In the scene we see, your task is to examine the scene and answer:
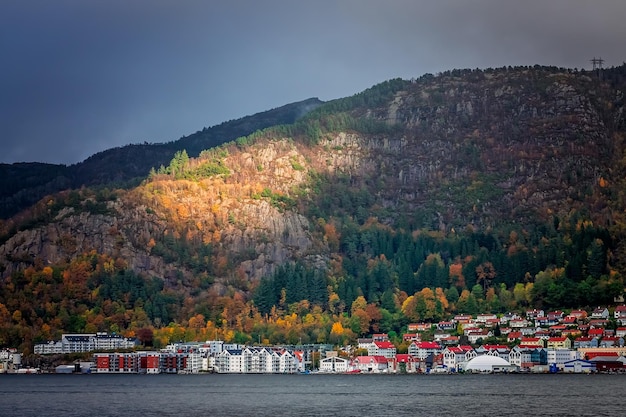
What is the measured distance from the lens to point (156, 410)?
367 ft

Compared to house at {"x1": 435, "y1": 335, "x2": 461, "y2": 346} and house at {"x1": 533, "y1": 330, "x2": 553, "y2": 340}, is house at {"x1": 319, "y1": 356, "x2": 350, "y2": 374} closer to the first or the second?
house at {"x1": 435, "y1": 335, "x2": 461, "y2": 346}

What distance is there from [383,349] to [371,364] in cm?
540

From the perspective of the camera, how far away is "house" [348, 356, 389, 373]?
625ft

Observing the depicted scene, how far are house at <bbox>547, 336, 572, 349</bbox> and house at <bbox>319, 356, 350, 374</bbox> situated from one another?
3261 centimetres

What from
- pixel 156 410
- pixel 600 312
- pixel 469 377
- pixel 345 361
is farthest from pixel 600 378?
pixel 156 410

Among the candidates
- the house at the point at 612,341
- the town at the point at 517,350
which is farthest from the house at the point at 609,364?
the house at the point at 612,341

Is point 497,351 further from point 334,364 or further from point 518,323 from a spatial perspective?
point 334,364

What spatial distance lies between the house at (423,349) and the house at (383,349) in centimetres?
312

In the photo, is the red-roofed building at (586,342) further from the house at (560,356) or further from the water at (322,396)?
the water at (322,396)

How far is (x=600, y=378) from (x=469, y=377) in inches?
771

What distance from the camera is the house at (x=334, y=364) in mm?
194500

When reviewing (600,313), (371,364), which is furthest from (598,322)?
(371,364)

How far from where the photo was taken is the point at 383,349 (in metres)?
196

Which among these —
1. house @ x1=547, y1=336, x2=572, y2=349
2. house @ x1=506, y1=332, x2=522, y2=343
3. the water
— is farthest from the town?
the water
